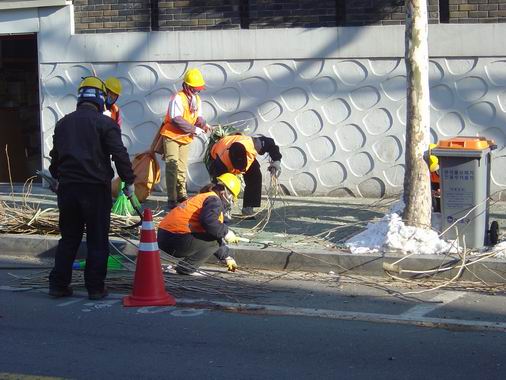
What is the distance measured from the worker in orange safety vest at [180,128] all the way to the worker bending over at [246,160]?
0.49 m

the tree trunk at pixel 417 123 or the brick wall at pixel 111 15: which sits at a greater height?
the brick wall at pixel 111 15

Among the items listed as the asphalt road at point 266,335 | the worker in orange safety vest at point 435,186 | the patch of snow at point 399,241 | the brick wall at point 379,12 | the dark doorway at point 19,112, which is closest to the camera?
the asphalt road at point 266,335

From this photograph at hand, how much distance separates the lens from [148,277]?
24.0 ft

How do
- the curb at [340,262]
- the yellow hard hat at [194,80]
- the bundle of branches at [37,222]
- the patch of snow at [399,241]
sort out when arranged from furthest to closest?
the yellow hard hat at [194,80]
the bundle of branches at [37,222]
the patch of snow at [399,241]
the curb at [340,262]

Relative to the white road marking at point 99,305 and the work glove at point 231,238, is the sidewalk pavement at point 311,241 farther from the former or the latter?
the white road marking at point 99,305

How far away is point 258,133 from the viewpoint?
494 inches

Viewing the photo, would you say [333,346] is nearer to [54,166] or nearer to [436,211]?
[54,166]

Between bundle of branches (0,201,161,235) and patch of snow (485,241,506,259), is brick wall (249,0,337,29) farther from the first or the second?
patch of snow (485,241,506,259)

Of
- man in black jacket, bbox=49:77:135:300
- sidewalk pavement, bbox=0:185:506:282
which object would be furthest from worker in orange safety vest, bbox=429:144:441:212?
man in black jacket, bbox=49:77:135:300

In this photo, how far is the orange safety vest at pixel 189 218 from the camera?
27.0 feet

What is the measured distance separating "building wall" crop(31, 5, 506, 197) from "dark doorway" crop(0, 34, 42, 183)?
136 cm

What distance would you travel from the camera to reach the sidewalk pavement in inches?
337

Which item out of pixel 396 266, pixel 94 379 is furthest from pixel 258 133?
pixel 94 379

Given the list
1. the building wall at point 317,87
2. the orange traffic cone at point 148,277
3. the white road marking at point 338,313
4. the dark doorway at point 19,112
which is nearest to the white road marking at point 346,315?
the white road marking at point 338,313
